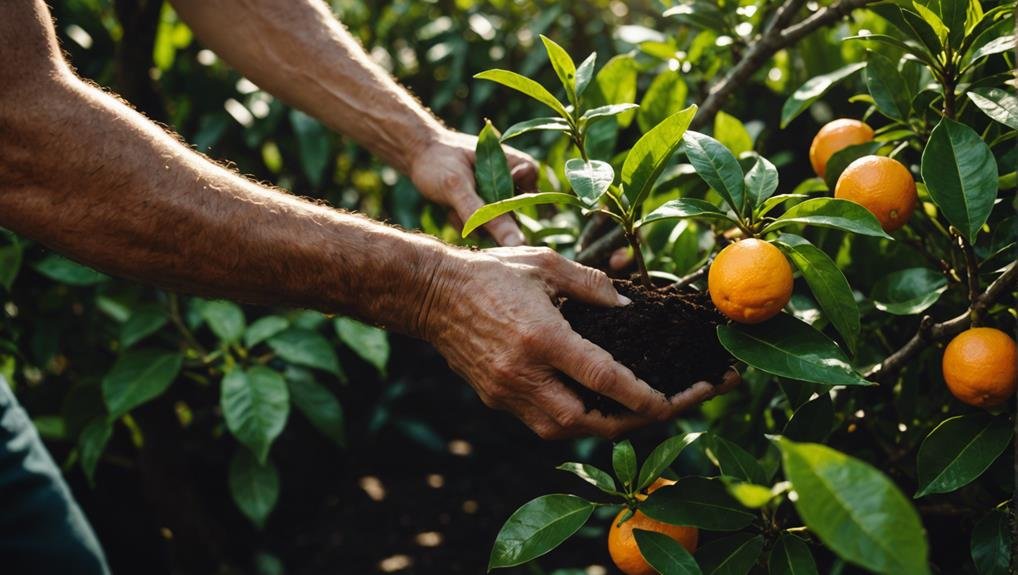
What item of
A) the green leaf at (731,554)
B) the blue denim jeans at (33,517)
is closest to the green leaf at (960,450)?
the green leaf at (731,554)

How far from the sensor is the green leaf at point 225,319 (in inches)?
86.4

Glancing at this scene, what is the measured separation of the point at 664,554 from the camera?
1.12 m

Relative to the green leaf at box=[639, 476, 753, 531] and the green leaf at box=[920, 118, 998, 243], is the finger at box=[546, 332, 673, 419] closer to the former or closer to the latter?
the green leaf at box=[639, 476, 753, 531]

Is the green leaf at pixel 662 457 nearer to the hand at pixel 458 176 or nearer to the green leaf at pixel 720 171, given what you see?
the green leaf at pixel 720 171

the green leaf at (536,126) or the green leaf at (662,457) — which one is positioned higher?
the green leaf at (536,126)

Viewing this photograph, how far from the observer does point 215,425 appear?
9.24ft

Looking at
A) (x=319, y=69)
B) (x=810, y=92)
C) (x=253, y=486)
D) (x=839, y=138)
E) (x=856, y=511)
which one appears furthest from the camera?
(x=253, y=486)

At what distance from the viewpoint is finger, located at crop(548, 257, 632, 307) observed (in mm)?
1328

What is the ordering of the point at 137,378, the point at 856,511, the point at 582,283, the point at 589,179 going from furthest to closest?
1. the point at 137,378
2. the point at 582,283
3. the point at 589,179
4. the point at 856,511

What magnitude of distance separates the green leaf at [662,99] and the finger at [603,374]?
696 millimetres

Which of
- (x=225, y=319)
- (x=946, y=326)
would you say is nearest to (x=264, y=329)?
(x=225, y=319)

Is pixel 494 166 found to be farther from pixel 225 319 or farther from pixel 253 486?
pixel 253 486

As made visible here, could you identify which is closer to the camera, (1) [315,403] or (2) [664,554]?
(2) [664,554]

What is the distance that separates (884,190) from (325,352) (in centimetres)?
148
